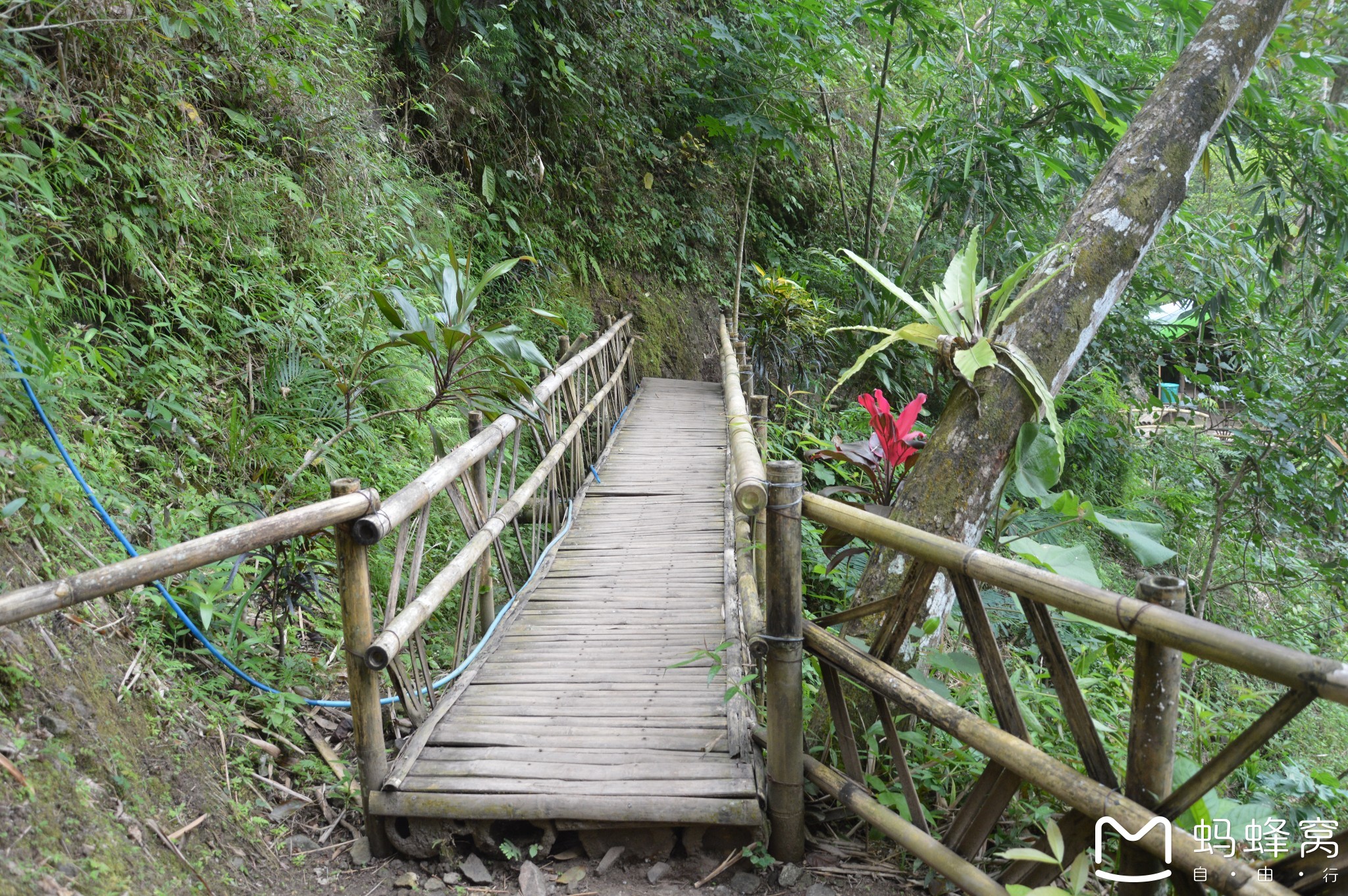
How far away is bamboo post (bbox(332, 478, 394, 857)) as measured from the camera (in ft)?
6.51

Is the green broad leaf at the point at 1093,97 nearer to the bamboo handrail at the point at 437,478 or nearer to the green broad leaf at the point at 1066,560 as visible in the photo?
the green broad leaf at the point at 1066,560

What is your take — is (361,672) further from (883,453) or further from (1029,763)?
(883,453)

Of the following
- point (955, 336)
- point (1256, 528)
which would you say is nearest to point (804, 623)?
point (955, 336)

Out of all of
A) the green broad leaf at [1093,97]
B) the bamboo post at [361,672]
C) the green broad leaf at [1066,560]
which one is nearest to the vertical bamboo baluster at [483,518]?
the bamboo post at [361,672]

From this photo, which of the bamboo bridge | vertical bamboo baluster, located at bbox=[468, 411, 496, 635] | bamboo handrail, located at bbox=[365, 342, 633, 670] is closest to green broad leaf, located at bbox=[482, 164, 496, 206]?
bamboo handrail, located at bbox=[365, 342, 633, 670]

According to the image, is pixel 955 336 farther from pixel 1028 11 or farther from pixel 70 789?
pixel 1028 11

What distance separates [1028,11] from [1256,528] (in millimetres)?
4282

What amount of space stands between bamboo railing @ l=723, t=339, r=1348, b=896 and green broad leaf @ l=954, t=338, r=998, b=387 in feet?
2.51

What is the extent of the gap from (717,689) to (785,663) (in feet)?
2.23

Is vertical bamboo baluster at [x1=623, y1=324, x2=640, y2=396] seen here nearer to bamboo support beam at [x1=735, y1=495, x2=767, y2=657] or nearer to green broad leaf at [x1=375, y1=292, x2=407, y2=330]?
bamboo support beam at [x1=735, y1=495, x2=767, y2=657]

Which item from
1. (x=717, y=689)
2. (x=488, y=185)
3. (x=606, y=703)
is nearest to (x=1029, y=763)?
(x=717, y=689)

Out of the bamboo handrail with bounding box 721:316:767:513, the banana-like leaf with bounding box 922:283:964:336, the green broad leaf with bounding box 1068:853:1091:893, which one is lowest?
the green broad leaf with bounding box 1068:853:1091:893

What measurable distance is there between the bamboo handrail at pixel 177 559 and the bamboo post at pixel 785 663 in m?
1.05

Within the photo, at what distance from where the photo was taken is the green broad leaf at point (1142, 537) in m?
2.40
